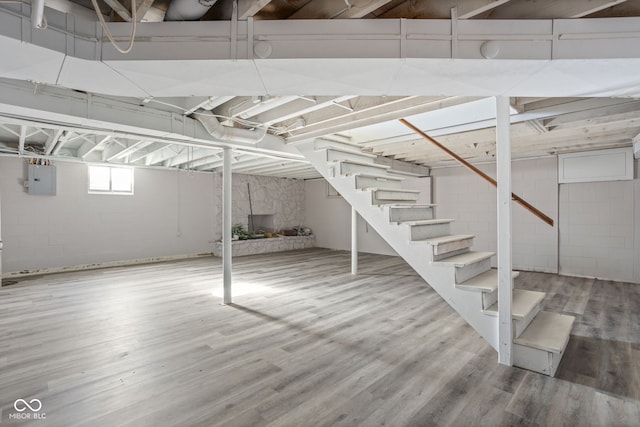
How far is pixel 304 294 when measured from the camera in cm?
429

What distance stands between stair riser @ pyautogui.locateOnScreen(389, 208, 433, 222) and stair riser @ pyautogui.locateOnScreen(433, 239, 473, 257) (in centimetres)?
52

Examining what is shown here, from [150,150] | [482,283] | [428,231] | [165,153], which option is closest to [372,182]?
[428,231]

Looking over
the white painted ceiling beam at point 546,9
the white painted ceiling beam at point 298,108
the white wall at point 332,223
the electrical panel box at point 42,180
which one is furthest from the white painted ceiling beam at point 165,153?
the white painted ceiling beam at point 546,9

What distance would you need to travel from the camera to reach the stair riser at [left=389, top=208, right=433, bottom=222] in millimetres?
3108

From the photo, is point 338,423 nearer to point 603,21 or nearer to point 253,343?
point 253,343

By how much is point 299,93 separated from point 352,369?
202 cm

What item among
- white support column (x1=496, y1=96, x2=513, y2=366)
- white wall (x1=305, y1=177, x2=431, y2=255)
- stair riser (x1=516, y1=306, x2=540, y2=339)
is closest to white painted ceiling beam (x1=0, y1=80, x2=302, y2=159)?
white support column (x1=496, y1=96, x2=513, y2=366)

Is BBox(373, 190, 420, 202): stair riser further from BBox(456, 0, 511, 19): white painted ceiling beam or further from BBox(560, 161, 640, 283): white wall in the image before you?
BBox(560, 161, 640, 283): white wall

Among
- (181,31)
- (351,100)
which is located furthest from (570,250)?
(181,31)

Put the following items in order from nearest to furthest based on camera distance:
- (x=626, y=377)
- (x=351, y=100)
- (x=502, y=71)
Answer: (x=502, y=71)
(x=626, y=377)
(x=351, y=100)

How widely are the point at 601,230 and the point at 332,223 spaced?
599cm

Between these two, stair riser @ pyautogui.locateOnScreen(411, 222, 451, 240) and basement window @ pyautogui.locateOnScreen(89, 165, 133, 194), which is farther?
basement window @ pyautogui.locateOnScreen(89, 165, 133, 194)

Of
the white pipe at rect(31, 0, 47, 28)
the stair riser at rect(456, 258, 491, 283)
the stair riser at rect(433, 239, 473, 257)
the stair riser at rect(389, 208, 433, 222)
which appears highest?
the white pipe at rect(31, 0, 47, 28)

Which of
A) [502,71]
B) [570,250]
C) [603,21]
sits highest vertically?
[603,21]
